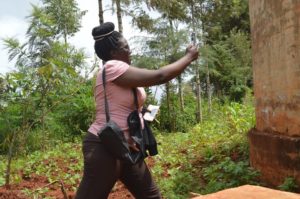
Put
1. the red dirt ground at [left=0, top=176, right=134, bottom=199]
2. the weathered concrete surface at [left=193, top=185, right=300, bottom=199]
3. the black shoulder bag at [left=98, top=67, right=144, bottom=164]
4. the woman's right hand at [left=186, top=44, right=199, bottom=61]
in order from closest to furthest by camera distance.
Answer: the weathered concrete surface at [left=193, top=185, right=300, bottom=199]
the black shoulder bag at [left=98, top=67, right=144, bottom=164]
the woman's right hand at [left=186, top=44, right=199, bottom=61]
the red dirt ground at [left=0, top=176, right=134, bottom=199]

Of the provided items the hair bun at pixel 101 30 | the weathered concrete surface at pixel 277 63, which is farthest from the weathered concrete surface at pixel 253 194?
the weathered concrete surface at pixel 277 63

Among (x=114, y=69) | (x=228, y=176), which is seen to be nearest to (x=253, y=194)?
(x=114, y=69)

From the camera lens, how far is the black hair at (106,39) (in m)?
2.68

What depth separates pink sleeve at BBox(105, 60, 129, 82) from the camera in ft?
8.33

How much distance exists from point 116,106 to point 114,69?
0.21 metres

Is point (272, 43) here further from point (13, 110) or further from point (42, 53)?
point (42, 53)

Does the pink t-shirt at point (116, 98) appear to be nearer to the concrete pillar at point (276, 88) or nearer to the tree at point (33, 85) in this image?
the concrete pillar at point (276, 88)

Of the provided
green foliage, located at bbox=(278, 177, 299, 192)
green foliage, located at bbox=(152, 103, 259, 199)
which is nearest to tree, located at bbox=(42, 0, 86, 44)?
green foliage, located at bbox=(152, 103, 259, 199)

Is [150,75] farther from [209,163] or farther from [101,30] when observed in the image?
[209,163]

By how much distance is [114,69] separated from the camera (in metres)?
2.56

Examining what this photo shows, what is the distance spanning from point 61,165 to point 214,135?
2.79 meters

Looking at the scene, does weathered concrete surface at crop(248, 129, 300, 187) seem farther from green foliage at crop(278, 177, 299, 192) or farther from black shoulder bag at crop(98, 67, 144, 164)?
black shoulder bag at crop(98, 67, 144, 164)

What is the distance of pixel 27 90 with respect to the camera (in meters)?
8.12

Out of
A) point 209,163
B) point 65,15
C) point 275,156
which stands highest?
point 65,15
